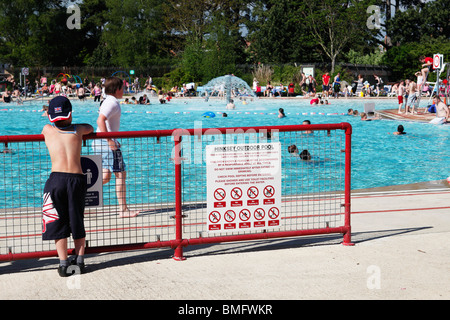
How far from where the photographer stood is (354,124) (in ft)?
87.6

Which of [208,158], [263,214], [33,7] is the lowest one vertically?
[263,214]

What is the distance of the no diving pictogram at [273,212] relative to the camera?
6473 mm

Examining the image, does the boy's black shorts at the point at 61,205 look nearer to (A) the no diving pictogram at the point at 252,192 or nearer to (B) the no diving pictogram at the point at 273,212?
(A) the no diving pictogram at the point at 252,192

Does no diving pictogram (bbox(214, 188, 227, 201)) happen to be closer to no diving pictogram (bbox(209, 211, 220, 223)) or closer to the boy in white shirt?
no diving pictogram (bbox(209, 211, 220, 223))

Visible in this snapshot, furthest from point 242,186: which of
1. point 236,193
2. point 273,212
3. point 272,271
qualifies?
point 272,271

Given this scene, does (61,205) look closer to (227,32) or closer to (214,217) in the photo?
(214,217)

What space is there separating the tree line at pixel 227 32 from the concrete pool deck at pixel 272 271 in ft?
173

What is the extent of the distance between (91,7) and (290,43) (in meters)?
31.7

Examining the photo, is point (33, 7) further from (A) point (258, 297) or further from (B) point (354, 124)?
(A) point (258, 297)

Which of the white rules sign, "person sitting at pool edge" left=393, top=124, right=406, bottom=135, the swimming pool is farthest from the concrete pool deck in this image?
"person sitting at pool edge" left=393, top=124, right=406, bottom=135

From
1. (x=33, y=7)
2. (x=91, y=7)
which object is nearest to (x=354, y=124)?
(x=33, y=7)

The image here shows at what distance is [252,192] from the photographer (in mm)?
6379

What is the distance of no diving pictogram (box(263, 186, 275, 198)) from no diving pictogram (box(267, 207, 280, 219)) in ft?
0.51

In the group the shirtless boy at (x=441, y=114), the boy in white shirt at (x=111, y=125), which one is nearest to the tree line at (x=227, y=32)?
the shirtless boy at (x=441, y=114)
